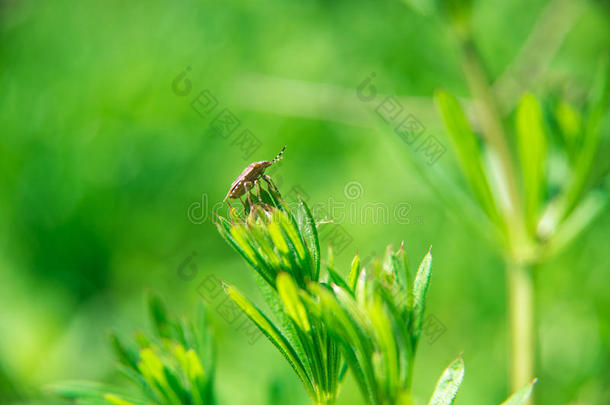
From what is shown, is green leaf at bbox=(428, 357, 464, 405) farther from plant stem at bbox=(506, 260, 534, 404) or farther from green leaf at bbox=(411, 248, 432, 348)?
plant stem at bbox=(506, 260, 534, 404)

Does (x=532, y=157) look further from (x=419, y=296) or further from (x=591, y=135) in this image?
(x=419, y=296)

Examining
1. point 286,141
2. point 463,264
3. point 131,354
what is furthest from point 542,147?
point 286,141

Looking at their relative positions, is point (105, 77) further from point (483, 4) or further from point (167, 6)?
point (483, 4)

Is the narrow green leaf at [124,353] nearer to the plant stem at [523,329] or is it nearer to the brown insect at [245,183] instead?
the brown insect at [245,183]

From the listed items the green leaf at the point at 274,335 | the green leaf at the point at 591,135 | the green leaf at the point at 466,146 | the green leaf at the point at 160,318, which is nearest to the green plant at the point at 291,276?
the green leaf at the point at 274,335

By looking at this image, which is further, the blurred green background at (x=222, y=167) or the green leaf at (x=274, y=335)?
the blurred green background at (x=222, y=167)

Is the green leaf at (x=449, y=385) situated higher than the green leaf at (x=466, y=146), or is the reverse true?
the green leaf at (x=466, y=146)

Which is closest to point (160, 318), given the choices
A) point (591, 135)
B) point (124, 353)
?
A: point (124, 353)

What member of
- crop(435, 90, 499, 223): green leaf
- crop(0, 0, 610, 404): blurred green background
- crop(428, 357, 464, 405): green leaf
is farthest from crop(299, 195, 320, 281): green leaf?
crop(0, 0, 610, 404): blurred green background
